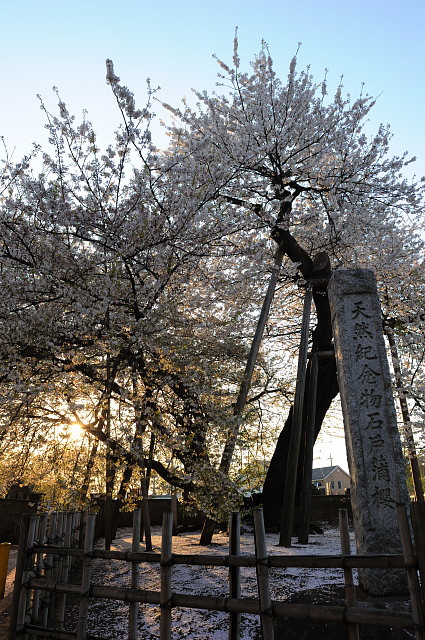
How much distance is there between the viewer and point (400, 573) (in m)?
5.71

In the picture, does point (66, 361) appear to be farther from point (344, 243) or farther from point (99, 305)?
point (344, 243)

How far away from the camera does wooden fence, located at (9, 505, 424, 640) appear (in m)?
3.07

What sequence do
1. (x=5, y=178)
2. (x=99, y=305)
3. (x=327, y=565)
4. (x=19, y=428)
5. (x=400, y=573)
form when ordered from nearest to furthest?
(x=327, y=565) → (x=400, y=573) → (x=99, y=305) → (x=5, y=178) → (x=19, y=428)

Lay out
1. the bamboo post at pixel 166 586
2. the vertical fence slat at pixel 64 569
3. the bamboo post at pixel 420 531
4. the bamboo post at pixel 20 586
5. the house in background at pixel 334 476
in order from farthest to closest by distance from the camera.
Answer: the house in background at pixel 334 476, the vertical fence slat at pixel 64 569, the bamboo post at pixel 20 586, the bamboo post at pixel 166 586, the bamboo post at pixel 420 531

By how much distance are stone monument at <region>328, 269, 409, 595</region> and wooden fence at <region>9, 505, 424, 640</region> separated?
8.21ft

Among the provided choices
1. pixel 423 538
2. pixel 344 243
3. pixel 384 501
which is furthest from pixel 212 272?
pixel 423 538

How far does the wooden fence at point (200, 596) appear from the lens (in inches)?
121

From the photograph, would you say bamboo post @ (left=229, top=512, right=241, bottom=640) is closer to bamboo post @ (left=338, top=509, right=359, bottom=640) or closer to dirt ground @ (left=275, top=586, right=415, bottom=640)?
bamboo post @ (left=338, top=509, right=359, bottom=640)

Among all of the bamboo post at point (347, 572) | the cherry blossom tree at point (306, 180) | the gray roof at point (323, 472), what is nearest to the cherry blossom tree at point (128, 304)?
the cherry blossom tree at point (306, 180)

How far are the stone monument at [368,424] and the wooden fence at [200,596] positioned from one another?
250 centimetres

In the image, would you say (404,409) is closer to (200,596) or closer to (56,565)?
(56,565)

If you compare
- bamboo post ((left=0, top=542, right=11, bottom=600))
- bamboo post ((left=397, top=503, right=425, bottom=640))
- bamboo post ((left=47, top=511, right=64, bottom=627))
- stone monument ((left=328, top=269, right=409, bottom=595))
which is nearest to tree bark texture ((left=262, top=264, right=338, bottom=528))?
stone monument ((left=328, top=269, right=409, bottom=595))

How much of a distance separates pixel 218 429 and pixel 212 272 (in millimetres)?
5167

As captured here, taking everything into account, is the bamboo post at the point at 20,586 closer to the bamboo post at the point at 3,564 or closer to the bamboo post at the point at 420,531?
the bamboo post at the point at 420,531
